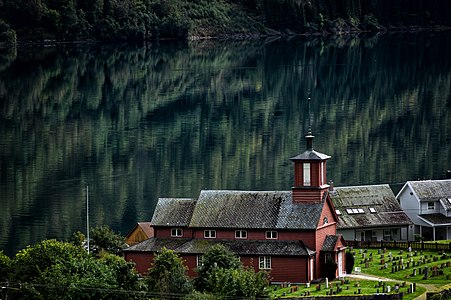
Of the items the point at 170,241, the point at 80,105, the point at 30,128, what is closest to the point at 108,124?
the point at 30,128

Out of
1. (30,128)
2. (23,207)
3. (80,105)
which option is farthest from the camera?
(80,105)

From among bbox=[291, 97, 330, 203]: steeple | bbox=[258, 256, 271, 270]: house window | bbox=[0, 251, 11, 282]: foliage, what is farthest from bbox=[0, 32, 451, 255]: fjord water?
bbox=[0, 251, 11, 282]: foliage

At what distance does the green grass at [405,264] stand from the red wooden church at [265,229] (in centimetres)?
148

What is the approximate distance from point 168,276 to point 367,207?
24455 millimetres

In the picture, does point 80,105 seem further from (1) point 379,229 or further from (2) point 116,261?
(2) point 116,261

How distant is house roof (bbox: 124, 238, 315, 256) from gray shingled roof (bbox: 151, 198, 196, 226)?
0.77 m

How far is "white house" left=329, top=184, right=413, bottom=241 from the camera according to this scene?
84.3 m

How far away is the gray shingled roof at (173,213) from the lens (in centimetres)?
7469

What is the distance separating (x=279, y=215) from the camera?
73.1m

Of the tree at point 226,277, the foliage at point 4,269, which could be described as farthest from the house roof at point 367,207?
the foliage at point 4,269

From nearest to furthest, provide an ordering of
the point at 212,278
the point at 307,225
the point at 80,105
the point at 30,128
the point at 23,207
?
the point at 212,278 → the point at 307,225 → the point at 23,207 → the point at 30,128 → the point at 80,105

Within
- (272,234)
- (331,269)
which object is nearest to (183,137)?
(272,234)

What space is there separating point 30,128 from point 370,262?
76.7 m

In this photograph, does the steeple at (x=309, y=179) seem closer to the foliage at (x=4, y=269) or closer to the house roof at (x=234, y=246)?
the house roof at (x=234, y=246)
